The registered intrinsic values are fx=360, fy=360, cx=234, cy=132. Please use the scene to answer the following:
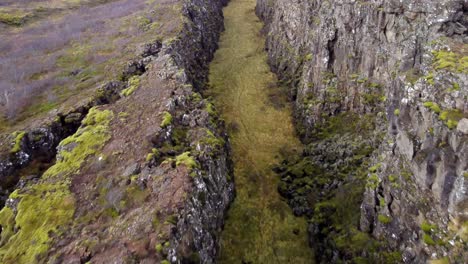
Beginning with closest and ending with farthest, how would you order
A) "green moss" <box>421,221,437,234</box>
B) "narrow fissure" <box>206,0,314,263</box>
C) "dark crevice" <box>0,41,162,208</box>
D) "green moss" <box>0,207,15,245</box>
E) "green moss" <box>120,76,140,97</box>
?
"green moss" <box>421,221,437,234</box>
"green moss" <box>0,207,15,245</box>
"dark crevice" <box>0,41,162,208</box>
"narrow fissure" <box>206,0,314,263</box>
"green moss" <box>120,76,140,97</box>

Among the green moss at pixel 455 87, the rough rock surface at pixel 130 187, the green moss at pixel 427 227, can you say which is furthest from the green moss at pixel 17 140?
the green moss at pixel 455 87

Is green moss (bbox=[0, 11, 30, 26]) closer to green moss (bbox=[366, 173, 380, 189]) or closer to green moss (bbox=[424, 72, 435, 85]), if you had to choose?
green moss (bbox=[366, 173, 380, 189])

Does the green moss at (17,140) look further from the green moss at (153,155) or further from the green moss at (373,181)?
the green moss at (373,181)

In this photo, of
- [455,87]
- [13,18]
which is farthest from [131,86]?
[13,18]

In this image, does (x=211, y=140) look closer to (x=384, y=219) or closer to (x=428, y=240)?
(x=384, y=219)

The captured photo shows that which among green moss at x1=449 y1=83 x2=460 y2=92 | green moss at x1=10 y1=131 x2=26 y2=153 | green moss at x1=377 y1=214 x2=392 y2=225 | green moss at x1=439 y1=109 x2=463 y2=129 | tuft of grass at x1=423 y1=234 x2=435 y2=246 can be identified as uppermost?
green moss at x1=449 y1=83 x2=460 y2=92

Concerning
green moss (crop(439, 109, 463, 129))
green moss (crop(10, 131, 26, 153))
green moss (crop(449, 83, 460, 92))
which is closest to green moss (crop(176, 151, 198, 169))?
green moss (crop(10, 131, 26, 153))

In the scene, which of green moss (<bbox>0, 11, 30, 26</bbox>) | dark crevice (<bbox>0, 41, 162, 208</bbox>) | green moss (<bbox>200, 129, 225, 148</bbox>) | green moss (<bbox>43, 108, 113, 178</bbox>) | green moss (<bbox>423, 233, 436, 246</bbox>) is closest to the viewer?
green moss (<bbox>423, 233, 436, 246</bbox>)
